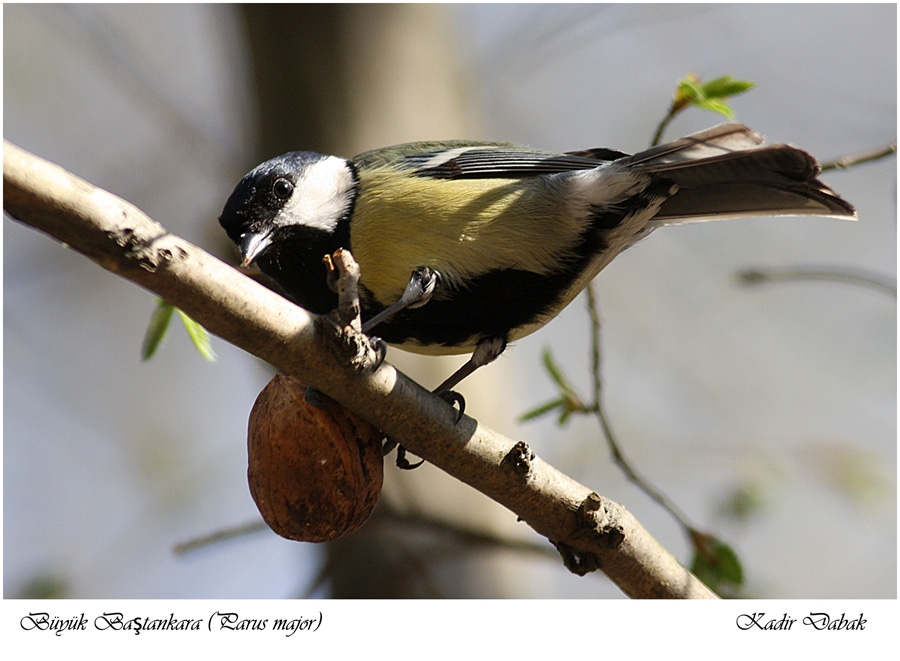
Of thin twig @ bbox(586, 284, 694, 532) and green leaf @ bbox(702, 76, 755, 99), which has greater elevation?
green leaf @ bbox(702, 76, 755, 99)

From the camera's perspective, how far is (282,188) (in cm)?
179

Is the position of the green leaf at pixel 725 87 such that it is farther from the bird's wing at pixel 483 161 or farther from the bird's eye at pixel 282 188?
the bird's eye at pixel 282 188

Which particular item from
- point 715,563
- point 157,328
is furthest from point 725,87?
point 157,328

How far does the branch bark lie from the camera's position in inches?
38.0

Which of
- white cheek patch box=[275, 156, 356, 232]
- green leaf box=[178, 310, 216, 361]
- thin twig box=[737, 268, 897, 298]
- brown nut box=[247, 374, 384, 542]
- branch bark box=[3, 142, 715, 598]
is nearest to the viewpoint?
branch bark box=[3, 142, 715, 598]

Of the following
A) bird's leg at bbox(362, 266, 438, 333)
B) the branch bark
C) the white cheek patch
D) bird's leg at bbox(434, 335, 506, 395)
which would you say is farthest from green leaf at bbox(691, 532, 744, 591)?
the white cheek patch

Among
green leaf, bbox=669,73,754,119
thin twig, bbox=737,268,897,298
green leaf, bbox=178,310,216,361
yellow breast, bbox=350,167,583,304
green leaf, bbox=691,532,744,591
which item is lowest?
green leaf, bbox=691,532,744,591

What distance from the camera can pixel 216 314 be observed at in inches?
42.5

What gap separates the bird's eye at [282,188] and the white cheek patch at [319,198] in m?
0.01

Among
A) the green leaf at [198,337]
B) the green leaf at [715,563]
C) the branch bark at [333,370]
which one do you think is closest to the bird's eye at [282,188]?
the green leaf at [198,337]

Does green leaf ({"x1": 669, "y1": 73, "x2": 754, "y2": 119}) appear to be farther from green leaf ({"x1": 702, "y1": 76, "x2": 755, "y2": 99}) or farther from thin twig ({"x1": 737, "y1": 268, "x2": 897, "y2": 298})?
thin twig ({"x1": 737, "y1": 268, "x2": 897, "y2": 298})

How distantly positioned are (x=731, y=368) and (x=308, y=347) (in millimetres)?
4023

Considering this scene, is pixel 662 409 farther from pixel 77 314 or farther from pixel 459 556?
pixel 77 314

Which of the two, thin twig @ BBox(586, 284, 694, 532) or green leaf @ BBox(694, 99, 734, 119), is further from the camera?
thin twig @ BBox(586, 284, 694, 532)
